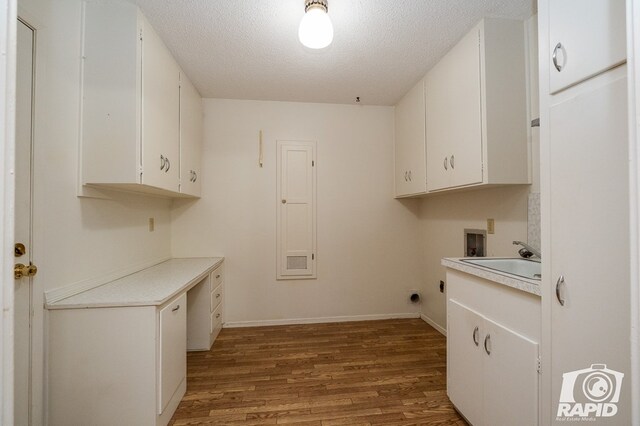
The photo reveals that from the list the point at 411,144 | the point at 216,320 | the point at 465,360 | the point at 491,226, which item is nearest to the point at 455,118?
the point at 411,144

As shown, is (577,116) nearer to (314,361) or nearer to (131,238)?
(314,361)

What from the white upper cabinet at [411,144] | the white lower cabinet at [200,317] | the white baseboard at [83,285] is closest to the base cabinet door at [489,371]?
the white upper cabinet at [411,144]

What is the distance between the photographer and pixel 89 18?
5.10 feet

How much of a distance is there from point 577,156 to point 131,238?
106 inches

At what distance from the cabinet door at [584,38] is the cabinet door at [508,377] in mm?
1040

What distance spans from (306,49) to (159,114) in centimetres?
119

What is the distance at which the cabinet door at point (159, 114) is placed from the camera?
5.46ft

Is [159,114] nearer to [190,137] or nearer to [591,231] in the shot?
[190,137]

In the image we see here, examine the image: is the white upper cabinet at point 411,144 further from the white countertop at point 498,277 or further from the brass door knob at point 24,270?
the brass door knob at point 24,270

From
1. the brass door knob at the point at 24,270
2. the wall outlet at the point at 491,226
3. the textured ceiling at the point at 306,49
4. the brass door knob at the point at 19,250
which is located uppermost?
the textured ceiling at the point at 306,49

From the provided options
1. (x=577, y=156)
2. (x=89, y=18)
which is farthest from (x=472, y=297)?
(x=89, y=18)

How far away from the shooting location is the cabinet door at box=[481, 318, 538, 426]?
3.59ft

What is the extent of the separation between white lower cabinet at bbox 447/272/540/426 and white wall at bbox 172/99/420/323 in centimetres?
147

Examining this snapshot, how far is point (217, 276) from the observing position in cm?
267
